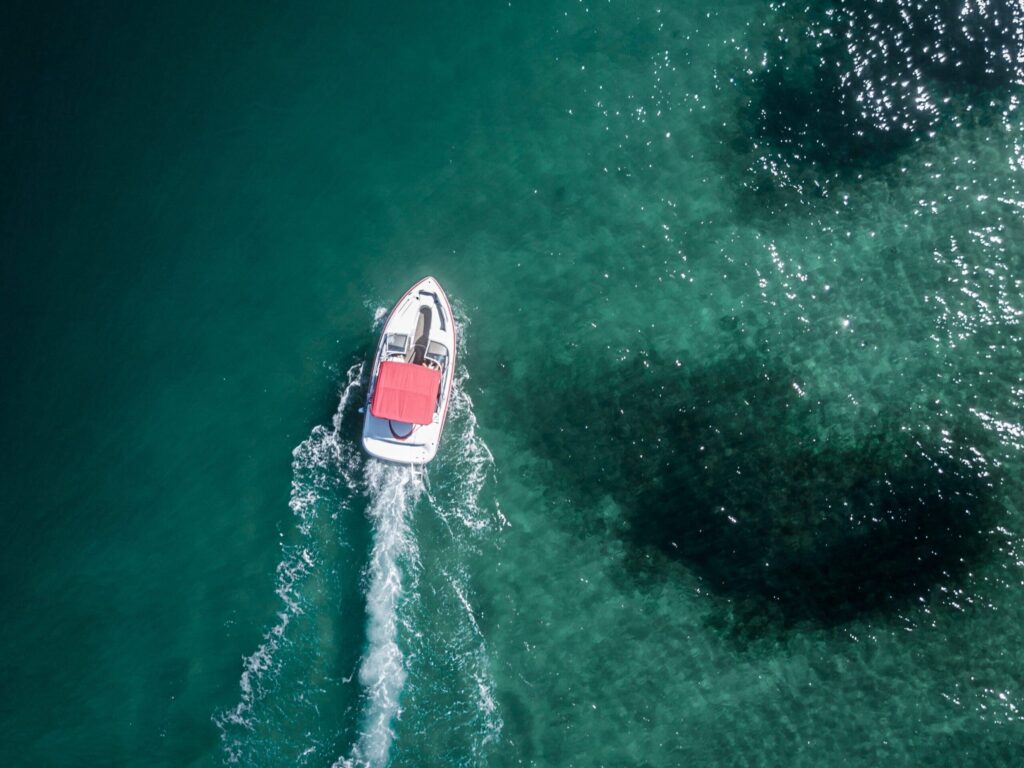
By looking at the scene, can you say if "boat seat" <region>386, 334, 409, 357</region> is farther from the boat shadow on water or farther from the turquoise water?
the boat shadow on water

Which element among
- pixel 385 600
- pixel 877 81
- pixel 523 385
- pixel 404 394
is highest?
pixel 877 81

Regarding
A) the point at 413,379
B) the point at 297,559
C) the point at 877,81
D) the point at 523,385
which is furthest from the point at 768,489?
the point at 297,559

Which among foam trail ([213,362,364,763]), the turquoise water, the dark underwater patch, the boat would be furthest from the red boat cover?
the dark underwater patch

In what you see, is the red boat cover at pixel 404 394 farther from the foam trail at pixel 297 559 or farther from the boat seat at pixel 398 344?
the foam trail at pixel 297 559

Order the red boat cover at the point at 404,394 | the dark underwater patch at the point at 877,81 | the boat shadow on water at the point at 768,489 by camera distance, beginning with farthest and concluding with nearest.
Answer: the dark underwater patch at the point at 877,81
the boat shadow on water at the point at 768,489
the red boat cover at the point at 404,394

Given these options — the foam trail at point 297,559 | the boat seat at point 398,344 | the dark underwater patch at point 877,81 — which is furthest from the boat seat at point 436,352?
the dark underwater patch at point 877,81

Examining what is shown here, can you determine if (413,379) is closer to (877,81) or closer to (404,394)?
(404,394)

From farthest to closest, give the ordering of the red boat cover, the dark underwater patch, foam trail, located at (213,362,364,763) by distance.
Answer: the dark underwater patch → foam trail, located at (213,362,364,763) → the red boat cover
